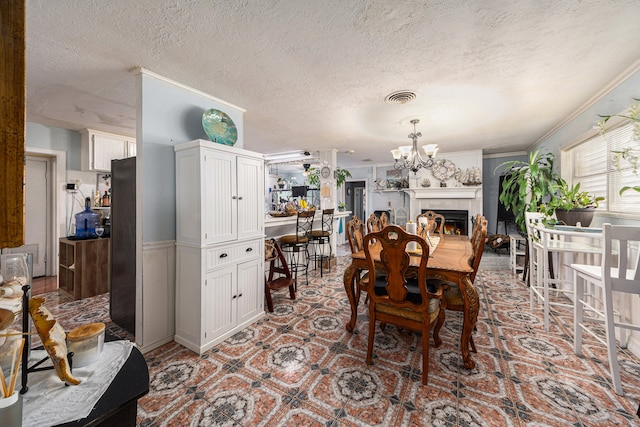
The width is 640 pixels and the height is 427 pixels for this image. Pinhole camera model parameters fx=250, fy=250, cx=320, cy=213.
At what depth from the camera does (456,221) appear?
6.25 meters

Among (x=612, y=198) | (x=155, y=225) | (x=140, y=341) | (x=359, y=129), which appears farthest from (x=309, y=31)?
(x=612, y=198)

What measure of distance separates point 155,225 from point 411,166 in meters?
3.34

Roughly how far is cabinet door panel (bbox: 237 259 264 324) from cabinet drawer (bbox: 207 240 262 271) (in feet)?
0.28

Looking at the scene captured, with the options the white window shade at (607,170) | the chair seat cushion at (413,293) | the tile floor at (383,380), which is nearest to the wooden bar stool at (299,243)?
the tile floor at (383,380)

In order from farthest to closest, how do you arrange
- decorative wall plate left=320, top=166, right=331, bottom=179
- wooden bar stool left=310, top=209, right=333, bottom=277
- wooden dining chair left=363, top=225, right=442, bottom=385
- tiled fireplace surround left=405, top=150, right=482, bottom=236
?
tiled fireplace surround left=405, top=150, right=482, bottom=236 < decorative wall plate left=320, top=166, right=331, bottom=179 < wooden bar stool left=310, top=209, right=333, bottom=277 < wooden dining chair left=363, top=225, right=442, bottom=385

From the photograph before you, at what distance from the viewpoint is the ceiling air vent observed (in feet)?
8.69

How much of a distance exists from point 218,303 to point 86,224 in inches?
106

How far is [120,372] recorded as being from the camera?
0.78 m

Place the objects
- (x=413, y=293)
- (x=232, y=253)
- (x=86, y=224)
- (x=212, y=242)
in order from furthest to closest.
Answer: (x=86, y=224)
(x=232, y=253)
(x=212, y=242)
(x=413, y=293)

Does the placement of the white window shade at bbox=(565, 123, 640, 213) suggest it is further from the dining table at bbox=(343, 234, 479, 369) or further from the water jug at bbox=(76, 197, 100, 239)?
the water jug at bbox=(76, 197, 100, 239)

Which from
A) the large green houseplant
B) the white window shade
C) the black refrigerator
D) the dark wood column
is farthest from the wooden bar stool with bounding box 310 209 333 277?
the dark wood column

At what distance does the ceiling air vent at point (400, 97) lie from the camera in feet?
8.69

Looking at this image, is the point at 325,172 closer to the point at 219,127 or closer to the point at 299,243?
the point at 299,243

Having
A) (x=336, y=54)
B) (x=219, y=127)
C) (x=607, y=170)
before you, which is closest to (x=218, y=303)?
(x=219, y=127)
